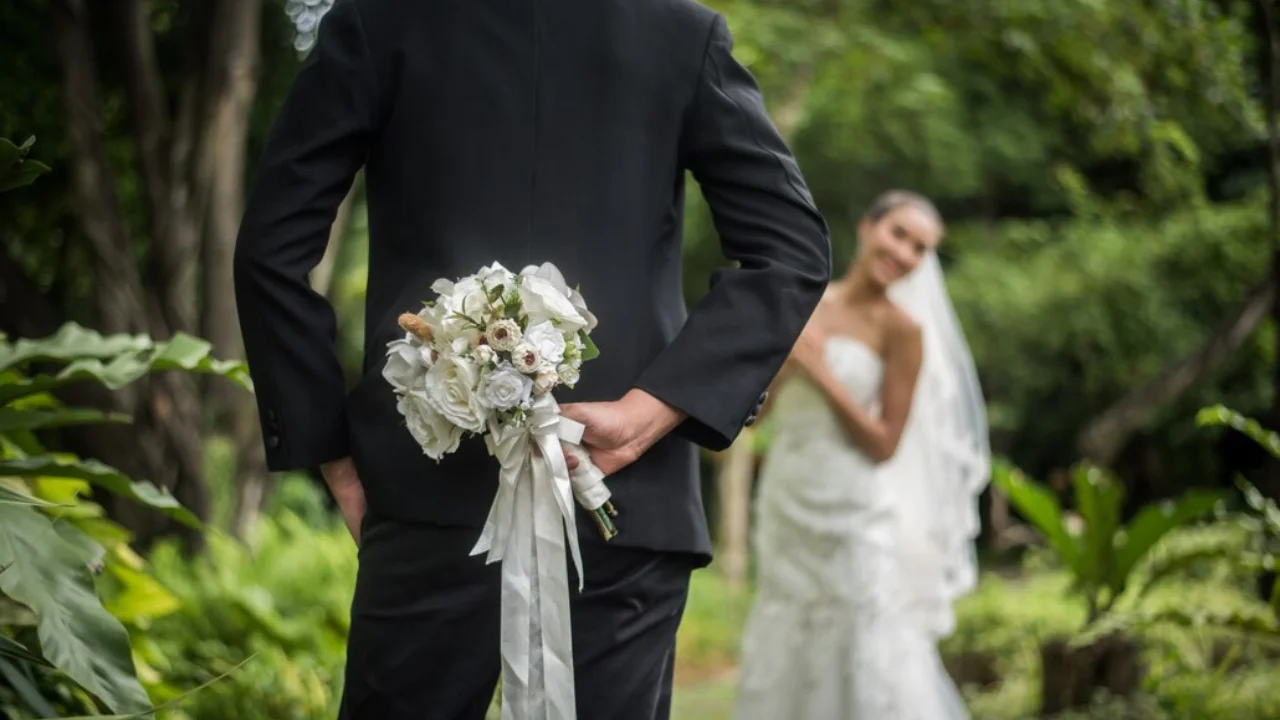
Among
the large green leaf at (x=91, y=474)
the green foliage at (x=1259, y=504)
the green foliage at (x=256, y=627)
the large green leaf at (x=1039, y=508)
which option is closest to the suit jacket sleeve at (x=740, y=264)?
the large green leaf at (x=91, y=474)

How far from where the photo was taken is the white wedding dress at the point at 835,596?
5.70m

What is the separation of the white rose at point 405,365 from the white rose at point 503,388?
0.11 meters

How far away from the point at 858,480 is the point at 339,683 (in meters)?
A: 2.10

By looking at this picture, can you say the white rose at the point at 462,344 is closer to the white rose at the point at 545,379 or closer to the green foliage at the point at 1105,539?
the white rose at the point at 545,379

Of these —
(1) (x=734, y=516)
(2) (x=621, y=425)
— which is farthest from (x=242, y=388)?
(1) (x=734, y=516)

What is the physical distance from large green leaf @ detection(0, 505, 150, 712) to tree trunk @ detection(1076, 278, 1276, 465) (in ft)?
18.6

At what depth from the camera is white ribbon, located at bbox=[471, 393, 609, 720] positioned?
2105 millimetres

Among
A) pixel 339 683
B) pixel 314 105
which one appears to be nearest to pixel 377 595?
pixel 314 105

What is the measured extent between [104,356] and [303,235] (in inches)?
64.2

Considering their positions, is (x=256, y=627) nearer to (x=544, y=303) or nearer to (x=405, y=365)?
(x=405, y=365)

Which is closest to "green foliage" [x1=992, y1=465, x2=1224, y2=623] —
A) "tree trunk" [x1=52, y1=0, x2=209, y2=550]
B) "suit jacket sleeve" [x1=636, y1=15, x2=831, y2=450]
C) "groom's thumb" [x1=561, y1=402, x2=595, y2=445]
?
"tree trunk" [x1=52, y1=0, x2=209, y2=550]

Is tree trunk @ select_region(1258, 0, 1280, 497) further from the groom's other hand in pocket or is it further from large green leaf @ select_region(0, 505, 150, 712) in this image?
large green leaf @ select_region(0, 505, 150, 712)

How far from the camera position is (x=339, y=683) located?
5309 millimetres

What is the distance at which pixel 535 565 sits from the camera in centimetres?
212
